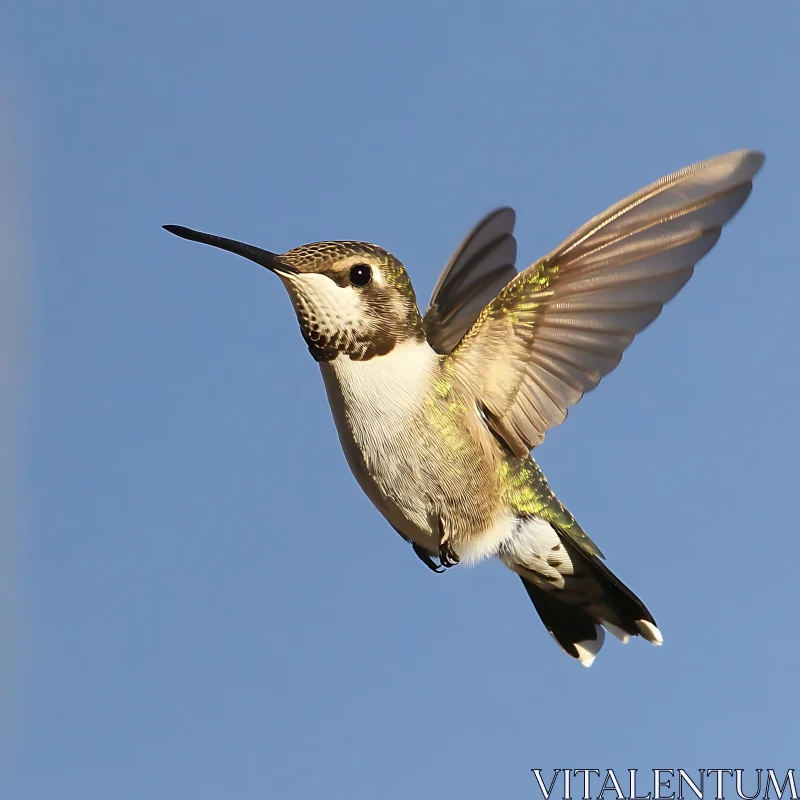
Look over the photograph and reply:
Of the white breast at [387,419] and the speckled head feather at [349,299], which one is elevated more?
the speckled head feather at [349,299]

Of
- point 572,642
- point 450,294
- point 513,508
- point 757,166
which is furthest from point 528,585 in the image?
point 757,166

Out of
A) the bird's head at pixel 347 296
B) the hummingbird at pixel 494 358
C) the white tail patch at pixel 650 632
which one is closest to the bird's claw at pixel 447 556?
the hummingbird at pixel 494 358

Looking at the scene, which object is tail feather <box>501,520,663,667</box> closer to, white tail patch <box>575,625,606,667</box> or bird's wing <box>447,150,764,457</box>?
white tail patch <box>575,625,606,667</box>

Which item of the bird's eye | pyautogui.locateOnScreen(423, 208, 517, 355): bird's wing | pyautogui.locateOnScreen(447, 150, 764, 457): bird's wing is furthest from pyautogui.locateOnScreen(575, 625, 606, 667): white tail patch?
the bird's eye

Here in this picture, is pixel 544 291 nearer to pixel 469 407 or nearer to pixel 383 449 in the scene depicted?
pixel 469 407

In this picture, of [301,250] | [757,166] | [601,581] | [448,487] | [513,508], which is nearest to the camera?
[301,250]

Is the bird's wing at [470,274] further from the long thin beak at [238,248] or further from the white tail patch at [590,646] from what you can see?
the long thin beak at [238,248]

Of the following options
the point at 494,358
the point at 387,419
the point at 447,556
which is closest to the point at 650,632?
the point at 447,556

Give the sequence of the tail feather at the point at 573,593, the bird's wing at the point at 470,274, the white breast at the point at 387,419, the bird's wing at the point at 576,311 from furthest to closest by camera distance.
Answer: the bird's wing at the point at 470,274, the tail feather at the point at 573,593, the bird's wing at the point at 576,311, the white breast at the point at 387,419
